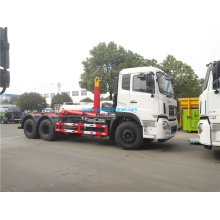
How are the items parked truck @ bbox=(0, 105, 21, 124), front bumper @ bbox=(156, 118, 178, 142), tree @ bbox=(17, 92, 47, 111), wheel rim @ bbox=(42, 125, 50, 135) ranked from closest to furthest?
1. front bumper @ bbox=(156, 118, 178, 142)
2. wheel rim @ bbox=(42, 125, 50, 135)
3. parked truck @ bbox=(0, 105, 21, 124)
4. tree @ bbox=(17, 92, 47, 111)

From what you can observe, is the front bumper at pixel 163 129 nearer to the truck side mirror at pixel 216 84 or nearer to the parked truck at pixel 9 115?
the truck side mirror at pixel 216 84

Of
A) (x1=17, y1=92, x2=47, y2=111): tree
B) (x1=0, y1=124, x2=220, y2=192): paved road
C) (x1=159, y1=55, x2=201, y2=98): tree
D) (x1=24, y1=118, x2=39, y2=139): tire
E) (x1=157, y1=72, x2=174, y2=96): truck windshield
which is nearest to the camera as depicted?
(x1=0, y1=124, x2=220, y2=192): paved road

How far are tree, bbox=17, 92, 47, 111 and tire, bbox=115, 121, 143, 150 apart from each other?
2771 centimetres

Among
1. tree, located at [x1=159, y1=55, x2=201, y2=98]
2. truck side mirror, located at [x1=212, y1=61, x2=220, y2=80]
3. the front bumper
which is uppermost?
tree, located at [x1=159, y1=55, x2=201, y2=98]

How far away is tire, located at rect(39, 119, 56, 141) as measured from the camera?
7973 mm

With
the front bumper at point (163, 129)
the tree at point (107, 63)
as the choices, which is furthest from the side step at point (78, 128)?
the tree at point (107, 63)

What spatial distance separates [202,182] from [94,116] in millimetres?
4321

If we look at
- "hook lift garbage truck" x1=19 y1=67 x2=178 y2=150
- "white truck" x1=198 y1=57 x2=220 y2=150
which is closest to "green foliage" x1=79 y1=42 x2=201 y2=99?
"hook lift garbage truck" x1=19 y1=67 x2=178 y2=150

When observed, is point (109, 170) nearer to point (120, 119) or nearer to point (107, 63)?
point (120, 119)

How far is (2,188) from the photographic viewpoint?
3.33 meters

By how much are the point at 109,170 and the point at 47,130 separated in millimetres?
4888

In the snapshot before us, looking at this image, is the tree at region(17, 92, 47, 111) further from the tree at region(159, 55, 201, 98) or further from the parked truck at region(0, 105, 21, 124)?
the tree at region(159, 55, 201, 98)

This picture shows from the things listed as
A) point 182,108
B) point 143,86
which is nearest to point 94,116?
point 143,86

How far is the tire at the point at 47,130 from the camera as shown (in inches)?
314
